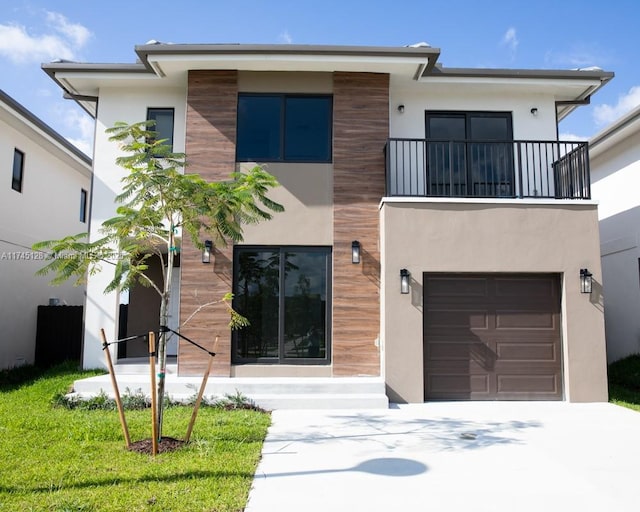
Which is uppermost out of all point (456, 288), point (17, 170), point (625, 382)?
point (17, 170)

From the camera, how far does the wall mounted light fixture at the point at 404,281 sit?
8.91 metres

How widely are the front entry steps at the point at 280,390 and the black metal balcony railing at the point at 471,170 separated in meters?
3.80

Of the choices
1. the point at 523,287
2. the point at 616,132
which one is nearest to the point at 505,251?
the point at 523,287

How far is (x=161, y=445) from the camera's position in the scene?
567 cm

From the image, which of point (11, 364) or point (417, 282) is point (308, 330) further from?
point (11, 364)

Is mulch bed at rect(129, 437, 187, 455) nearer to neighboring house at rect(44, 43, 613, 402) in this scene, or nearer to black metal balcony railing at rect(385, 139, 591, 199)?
neighboring house at rect(44, 43, 613, 402)

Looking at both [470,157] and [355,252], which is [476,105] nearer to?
[470,157]

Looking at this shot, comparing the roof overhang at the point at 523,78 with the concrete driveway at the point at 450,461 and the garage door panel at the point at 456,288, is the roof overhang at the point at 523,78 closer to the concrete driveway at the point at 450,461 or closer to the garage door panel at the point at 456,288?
the garage door panel at the point at 456,288

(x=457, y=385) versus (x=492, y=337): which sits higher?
(x=492, y=337)

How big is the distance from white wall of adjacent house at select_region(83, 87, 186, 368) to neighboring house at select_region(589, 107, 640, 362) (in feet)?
32.1

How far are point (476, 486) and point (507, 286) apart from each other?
16.9 feet

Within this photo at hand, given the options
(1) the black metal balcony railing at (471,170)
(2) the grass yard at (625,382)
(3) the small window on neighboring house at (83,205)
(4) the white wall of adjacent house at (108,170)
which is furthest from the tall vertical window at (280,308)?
(3) the small window on neighboring house at (83,205)

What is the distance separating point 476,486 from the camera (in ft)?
15.5

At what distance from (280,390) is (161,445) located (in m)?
3.00
